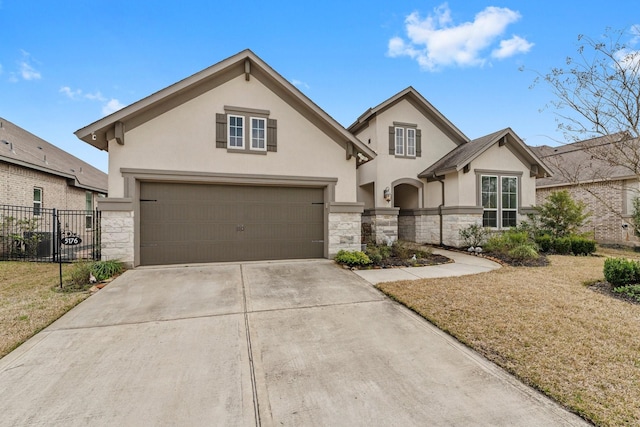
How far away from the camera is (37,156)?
42.8 feet

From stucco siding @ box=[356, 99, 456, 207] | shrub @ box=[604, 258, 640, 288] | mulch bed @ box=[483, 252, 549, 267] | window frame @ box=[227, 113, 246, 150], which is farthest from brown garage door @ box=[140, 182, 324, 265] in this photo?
shrub @ box=[604, 258, 640, 288]

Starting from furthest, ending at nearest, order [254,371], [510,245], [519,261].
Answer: [510,245], [519,261], [254,371]

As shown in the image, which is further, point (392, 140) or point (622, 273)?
point (392, 140)

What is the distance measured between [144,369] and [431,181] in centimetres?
1300

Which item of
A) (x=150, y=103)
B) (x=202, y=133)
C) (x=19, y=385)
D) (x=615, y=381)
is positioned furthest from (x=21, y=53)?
(x=615, y=381)

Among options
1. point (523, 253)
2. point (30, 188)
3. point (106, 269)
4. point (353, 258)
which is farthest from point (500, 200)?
point (30, 188)

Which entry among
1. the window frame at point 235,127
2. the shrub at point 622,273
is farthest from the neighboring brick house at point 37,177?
the shrub at point 622,273

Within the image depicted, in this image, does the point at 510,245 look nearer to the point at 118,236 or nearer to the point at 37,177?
the point at 118,236

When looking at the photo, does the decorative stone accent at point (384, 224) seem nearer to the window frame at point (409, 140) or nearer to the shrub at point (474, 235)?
the shrub at point (474, 235)

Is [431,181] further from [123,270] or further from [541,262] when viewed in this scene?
[123,270]

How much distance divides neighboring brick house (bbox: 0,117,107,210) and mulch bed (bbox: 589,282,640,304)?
677 inches

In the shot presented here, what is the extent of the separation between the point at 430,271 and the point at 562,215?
8254mm

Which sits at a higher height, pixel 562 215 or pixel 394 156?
pixel 394 156

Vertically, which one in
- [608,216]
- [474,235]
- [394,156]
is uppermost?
[394,156]
